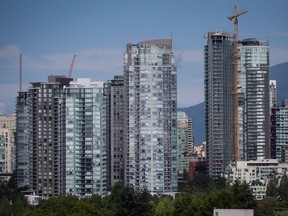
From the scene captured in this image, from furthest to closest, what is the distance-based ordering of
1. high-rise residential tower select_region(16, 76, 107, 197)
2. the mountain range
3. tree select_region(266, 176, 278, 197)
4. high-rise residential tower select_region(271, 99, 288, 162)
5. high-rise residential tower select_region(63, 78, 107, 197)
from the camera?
Answer: the mountain range < high-rise residential tower select_region(271, 99, 288, 162) < tree select_region(266, 176, 278, 197) < high-rise residential tower select_region(16, 76, 107, 197) < high-rise residential tower select_region(63, 78, 107, 197)

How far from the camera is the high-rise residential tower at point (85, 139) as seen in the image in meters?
61.2

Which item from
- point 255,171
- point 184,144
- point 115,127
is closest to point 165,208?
point 115,127

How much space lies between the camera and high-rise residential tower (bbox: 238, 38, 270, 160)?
Answer: 7600 cm

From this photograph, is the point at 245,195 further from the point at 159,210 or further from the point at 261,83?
the point at 261,83

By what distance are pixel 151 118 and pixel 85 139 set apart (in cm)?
374

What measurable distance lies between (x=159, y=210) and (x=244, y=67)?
30423 mm

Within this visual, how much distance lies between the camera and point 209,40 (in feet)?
247

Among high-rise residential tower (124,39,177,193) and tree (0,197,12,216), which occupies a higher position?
high-rise residential tower (124,39,177,193)

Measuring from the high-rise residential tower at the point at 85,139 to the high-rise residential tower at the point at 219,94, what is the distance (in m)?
12.9

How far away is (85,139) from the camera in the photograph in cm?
6203

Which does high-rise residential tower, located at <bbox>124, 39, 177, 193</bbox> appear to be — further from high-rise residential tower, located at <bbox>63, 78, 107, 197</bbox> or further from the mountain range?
the mountain range

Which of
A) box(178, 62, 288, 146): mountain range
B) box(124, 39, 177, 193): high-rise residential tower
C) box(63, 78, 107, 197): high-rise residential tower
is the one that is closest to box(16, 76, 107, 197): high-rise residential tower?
box(63, 78, 107, 197): high-rise residential tower

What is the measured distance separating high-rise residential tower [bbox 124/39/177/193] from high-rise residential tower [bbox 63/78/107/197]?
5.24 feet

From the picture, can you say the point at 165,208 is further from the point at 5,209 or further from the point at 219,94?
the point at 219,94
